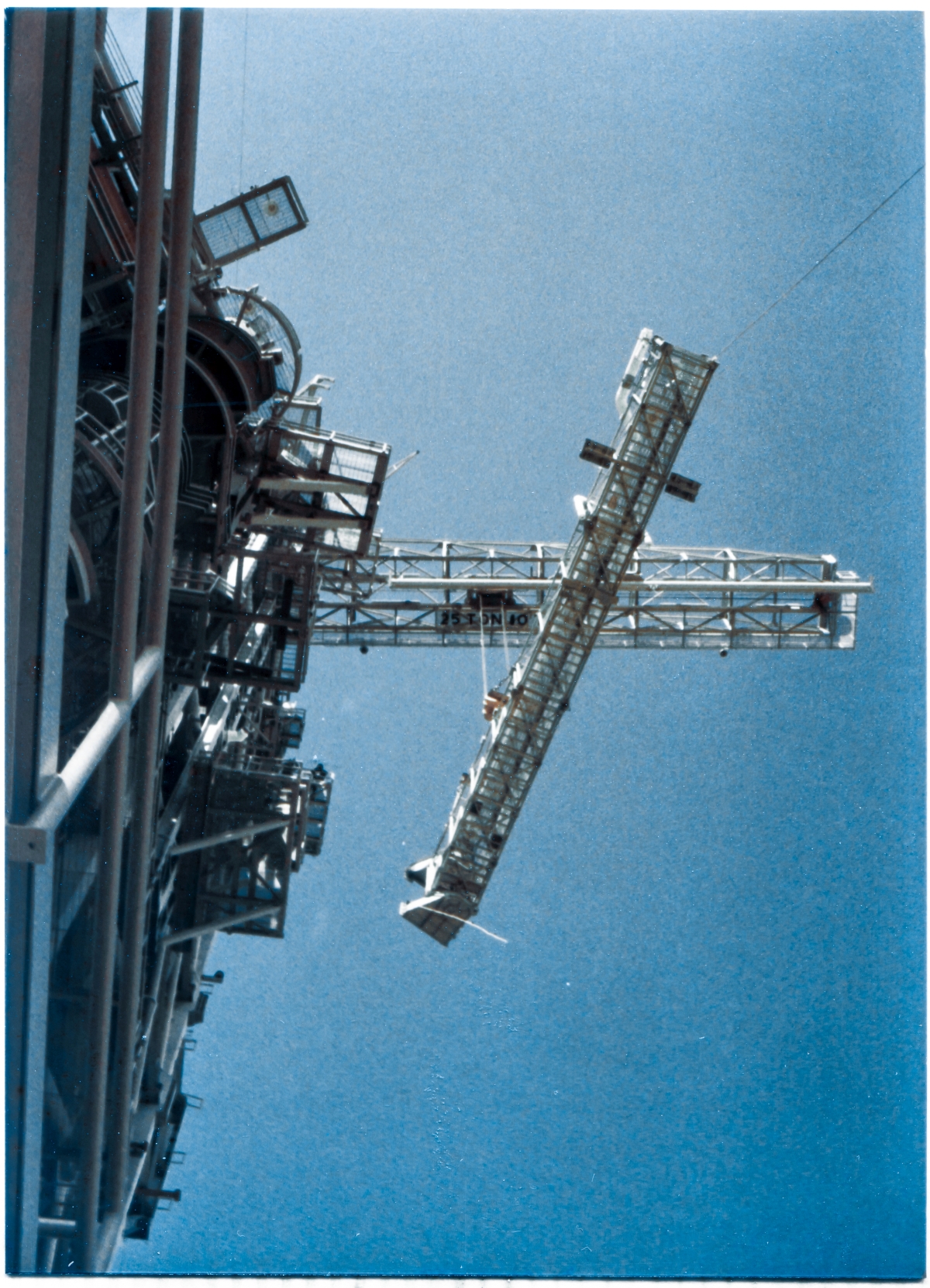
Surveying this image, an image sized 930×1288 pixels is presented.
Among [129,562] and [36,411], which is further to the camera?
[129,562]

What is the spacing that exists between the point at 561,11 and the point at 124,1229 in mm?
15250

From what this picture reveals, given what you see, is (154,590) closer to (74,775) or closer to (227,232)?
(74,775)

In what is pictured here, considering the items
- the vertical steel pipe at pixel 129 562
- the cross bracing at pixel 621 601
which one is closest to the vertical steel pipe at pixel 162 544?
the vertical steel pipe at pixel 129 562

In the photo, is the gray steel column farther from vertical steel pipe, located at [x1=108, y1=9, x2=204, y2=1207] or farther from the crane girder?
the crane girder

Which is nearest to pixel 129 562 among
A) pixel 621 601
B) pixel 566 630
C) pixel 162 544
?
pixel 162 544

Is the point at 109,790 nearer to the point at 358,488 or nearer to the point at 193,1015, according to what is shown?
the point at 358,488

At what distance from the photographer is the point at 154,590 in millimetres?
13633

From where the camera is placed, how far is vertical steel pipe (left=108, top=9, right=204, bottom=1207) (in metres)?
12.8

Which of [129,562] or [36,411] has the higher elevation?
[36,411]

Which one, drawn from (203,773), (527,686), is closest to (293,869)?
(203,773)

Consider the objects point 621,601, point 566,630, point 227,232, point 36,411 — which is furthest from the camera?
point 621,601

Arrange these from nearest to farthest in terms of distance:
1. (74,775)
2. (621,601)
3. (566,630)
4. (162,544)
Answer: (74,775), (162,544), (566,630), (621,601)

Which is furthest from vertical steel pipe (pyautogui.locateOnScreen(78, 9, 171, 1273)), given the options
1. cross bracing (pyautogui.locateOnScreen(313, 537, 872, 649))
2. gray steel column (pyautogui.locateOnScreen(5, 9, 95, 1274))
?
cross bracing (pyautogui.locateOnScreen(313, 537, 872, 649))

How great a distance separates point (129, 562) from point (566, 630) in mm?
7742
